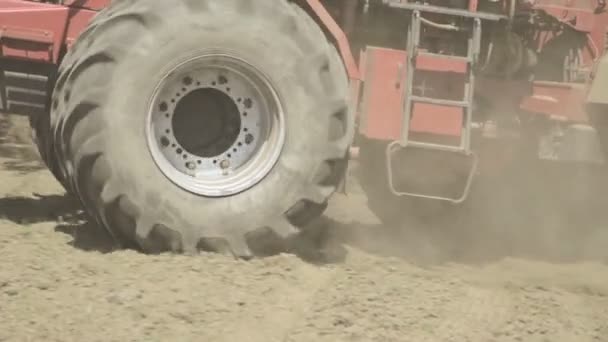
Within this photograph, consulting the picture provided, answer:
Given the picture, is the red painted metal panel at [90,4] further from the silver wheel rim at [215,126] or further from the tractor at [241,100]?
the silver wheel rim at [215,126]

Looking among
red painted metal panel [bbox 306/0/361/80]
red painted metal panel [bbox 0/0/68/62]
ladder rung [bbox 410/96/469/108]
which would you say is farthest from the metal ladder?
red painted metal panel [bbox 0/0/68/62]

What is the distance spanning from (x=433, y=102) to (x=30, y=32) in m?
2.33

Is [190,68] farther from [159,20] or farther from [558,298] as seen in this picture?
[558,298]

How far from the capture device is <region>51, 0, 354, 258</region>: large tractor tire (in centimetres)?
453

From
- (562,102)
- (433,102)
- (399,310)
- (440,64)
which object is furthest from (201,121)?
(562,102)

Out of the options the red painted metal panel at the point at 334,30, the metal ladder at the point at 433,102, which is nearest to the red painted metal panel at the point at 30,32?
the red painted metal panel at the point at 334,30

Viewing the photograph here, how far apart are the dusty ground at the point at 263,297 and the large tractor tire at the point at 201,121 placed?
0.24 m

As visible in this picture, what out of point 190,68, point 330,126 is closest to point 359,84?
point 330,126

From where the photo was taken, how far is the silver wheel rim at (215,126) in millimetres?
4734

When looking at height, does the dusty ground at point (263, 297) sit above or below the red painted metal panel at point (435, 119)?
below

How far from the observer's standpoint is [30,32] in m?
4.99

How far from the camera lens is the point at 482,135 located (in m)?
5.89

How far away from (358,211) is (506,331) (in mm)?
3020

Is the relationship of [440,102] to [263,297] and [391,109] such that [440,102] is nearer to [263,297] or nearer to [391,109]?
[391,109]
